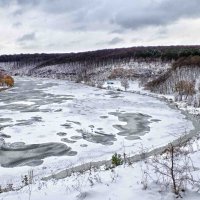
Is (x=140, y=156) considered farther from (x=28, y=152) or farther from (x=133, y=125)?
(x=133, y=125)

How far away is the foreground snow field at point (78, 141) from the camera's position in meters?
8.99

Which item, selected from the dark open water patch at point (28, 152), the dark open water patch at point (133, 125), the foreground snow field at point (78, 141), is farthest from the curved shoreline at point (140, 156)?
the dark open water patch at point (133, 125)

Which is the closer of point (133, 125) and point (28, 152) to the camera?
point (28, 152)

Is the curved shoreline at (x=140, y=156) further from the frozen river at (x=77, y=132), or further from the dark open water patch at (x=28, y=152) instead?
the dark open water patch at (x=28, y=152)

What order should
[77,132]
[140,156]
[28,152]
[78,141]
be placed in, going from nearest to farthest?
[140,156], [28,152], [78,141], [77,132]

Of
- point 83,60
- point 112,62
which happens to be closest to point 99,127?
point 112,62

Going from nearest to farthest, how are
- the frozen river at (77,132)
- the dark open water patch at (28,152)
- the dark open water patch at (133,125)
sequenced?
the dark open water patch at (28,152) → the frozen river at (77,132) → the dark open water patch at (133,125)

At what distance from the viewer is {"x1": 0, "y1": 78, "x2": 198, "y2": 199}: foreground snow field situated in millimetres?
8992

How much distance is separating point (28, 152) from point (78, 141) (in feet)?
14.3

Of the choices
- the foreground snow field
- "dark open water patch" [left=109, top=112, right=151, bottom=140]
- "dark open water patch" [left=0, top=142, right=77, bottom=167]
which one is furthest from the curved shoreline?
"dark open water patch" [left=109, top=112, right=151, bottom=140]

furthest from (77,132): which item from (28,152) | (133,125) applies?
(28,152)

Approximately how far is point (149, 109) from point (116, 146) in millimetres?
22276

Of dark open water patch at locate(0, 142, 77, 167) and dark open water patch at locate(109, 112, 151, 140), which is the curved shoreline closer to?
dark open water patch at locate(0, 142, 77, 167)

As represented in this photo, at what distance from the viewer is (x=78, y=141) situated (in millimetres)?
27969
